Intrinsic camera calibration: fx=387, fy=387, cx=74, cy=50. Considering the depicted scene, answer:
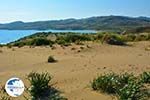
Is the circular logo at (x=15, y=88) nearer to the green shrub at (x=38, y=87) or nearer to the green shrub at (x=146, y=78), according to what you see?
the green shrub at (x=38, y=87)

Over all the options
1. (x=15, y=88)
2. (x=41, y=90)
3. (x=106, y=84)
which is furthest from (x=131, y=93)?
(x=15, y=88)

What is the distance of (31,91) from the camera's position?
9727 millimetres

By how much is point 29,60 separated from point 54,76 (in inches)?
197

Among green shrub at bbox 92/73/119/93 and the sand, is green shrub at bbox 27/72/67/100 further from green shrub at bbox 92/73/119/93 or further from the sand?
green shrub at bbox 92/73/119/93

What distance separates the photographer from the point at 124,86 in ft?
31.7

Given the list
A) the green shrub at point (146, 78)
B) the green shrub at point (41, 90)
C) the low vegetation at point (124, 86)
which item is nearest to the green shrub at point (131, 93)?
the low vegetation at point (124, 86)

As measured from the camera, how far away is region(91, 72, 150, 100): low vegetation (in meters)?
8.91

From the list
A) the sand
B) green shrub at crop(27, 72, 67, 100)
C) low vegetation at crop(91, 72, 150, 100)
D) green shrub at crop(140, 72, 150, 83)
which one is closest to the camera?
low vegetation at crop(91, 72, 150, 100)

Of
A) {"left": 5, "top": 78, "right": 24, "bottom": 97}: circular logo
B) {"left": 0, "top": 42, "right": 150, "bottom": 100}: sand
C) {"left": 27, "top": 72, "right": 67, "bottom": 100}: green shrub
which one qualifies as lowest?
{"left": 0, "top": 42, "right": 150, "bottom": 100}: sand

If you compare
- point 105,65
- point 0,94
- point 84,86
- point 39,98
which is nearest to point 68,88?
point 84,86

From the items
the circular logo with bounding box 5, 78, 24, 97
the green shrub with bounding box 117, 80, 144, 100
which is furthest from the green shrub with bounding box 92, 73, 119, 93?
the circular logo with bounding box 5, 78, 24, 97

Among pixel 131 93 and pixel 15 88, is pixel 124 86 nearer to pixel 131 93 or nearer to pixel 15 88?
pixel 131 93

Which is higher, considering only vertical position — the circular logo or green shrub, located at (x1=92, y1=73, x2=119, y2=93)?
the circular logo

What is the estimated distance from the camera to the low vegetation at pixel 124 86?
8.91m
